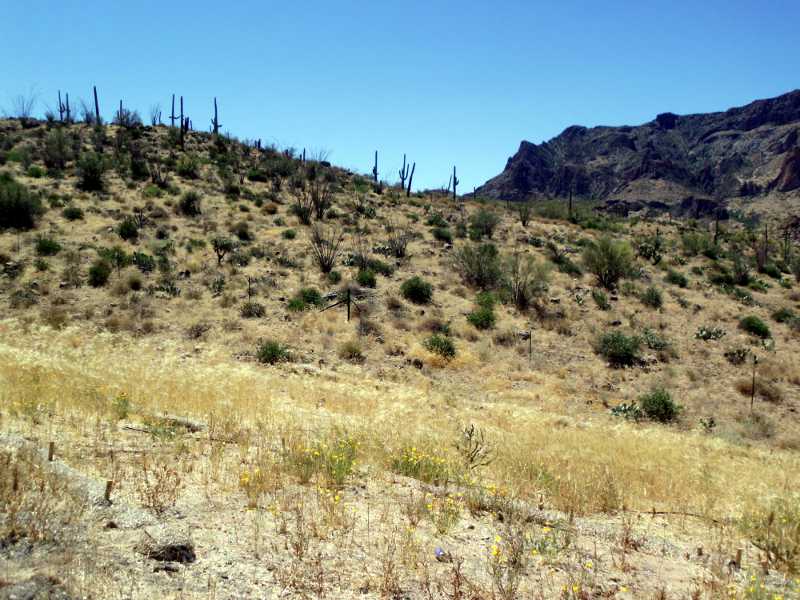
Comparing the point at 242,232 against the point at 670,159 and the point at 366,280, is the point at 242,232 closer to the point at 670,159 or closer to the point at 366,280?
the point at 366,280

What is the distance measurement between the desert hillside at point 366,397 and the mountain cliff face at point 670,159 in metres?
83.8

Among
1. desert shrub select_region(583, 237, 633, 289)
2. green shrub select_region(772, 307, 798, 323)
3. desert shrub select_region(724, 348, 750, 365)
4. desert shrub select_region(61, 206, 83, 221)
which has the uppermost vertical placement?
desert shrub select_region(61, 206, 83, 221)

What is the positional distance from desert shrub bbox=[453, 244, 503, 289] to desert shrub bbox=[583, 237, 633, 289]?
5.00 m

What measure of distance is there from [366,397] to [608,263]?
18068 mm

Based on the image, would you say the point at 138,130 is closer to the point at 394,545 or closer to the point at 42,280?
the point at 42,280

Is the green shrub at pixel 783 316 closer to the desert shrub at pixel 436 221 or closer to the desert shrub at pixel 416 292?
the desert shrub at pixel 416 292

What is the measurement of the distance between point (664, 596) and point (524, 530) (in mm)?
1317

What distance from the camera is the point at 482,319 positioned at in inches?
782

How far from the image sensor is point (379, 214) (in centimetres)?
3528

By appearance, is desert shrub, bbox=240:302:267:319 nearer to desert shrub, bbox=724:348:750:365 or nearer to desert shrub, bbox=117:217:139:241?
desert shrub, bbox=117:217:139:241

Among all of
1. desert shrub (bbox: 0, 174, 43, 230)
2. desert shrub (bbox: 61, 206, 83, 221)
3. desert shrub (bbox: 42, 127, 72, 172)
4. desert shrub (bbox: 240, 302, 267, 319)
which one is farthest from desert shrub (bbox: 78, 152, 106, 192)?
desert shrub (bbox: 240, 302, 267, 319)

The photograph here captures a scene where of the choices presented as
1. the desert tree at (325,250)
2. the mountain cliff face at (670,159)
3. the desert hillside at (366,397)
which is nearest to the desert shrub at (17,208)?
the desert hillside at (366,397)

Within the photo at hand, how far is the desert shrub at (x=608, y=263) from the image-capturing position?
26122 millimetres

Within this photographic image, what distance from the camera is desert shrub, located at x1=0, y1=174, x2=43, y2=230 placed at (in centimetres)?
2341
